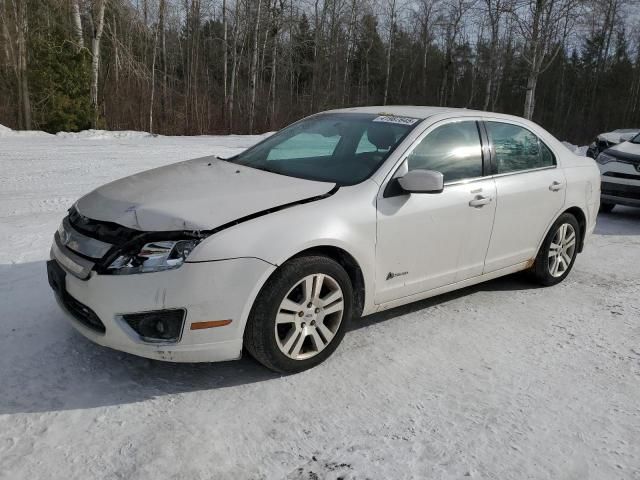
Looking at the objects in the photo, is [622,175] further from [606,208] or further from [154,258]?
[154,258]

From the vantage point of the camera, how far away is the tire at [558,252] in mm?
4711

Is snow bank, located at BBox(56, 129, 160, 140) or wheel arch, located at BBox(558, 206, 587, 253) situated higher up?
wheel arch, located at BBox(558, 206, 587, 253)

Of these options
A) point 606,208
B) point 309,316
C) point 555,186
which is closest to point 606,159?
point 606,208

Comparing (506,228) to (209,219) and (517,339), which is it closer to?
(517,339)

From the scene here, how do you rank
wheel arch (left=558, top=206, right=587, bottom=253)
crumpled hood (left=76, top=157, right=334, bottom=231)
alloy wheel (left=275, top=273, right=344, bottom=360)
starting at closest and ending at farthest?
crumpled hood (left=76, top=157, right=334, bottom=231) < alloy wheel (left=275, top=273, right=344, bottom=360) < wheel arch (left=558, top=206, right=587, bottom=253)

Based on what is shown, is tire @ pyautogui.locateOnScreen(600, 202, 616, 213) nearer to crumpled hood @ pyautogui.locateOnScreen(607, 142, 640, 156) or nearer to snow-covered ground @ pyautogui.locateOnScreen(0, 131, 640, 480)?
crumpled hood @ pyautogui.locateOnScreen(607, 142, 640, 156)

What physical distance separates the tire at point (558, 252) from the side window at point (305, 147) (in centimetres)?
207

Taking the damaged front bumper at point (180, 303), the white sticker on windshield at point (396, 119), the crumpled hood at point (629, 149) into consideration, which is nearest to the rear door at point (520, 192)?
the white sticker on windshield at point (396, 119)

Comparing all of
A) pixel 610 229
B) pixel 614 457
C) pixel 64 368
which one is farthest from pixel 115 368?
pixel 610 229

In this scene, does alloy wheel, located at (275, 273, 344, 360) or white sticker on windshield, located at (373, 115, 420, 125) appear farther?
white sticker on windshield, located at (373, 115, 420, 125)

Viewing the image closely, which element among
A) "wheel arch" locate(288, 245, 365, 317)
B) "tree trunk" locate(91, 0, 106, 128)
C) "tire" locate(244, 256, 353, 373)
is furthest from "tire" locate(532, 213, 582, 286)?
"tree trunk" locate(91, 0, 106, 128)

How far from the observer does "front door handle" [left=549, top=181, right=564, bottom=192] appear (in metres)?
4.60

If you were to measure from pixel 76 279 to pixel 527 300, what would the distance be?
3450 mm

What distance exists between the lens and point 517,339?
378 centimetres
